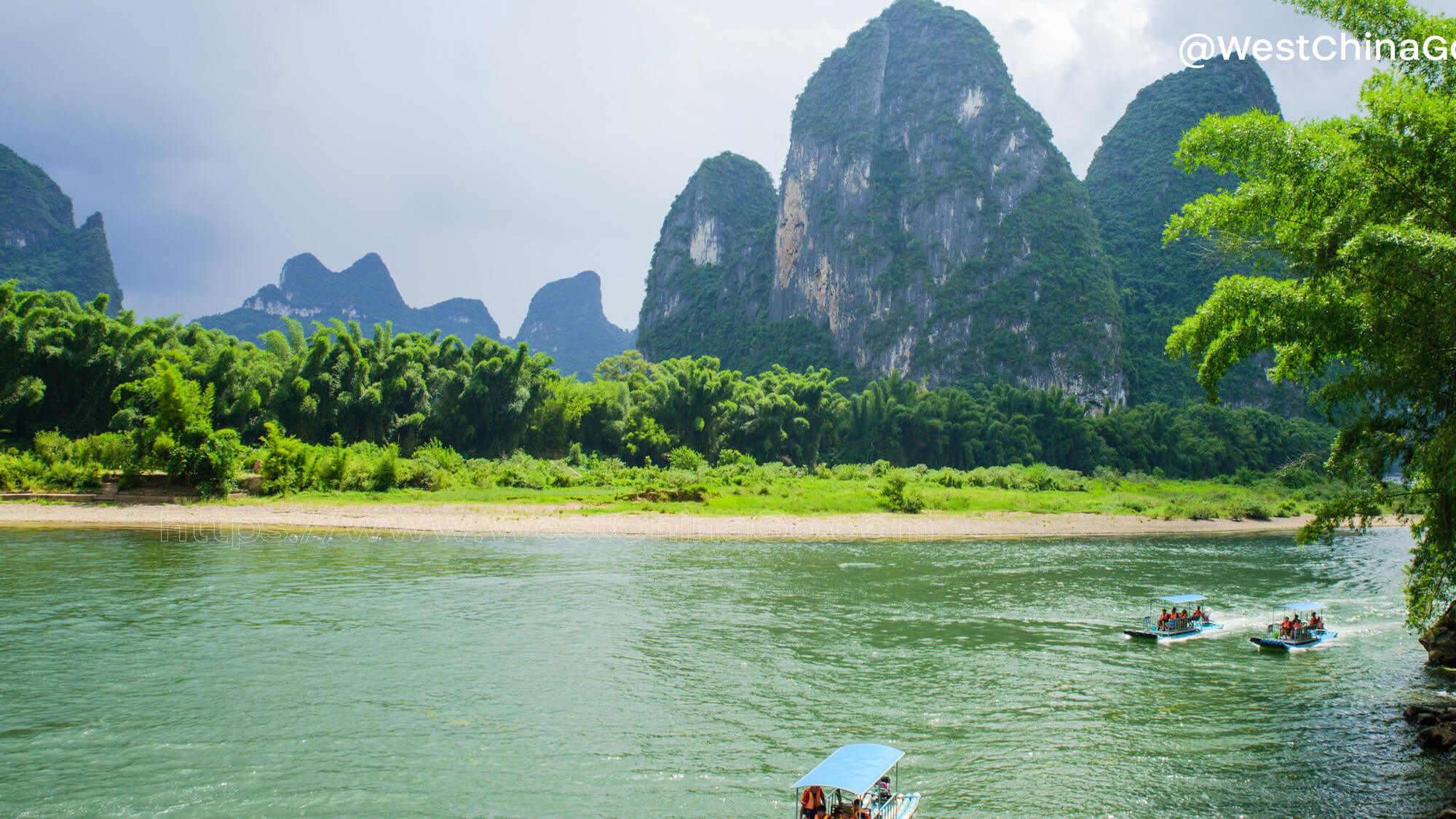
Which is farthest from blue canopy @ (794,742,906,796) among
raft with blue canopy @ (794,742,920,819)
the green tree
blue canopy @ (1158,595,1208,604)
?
blue canopy @ (1158,595,1208,604)

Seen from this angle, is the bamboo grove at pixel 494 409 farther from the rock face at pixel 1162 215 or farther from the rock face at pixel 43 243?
the rock face at pixel 43 243

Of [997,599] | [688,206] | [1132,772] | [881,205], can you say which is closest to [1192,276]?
[881,205]

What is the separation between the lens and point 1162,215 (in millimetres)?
124688

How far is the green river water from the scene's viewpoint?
8984mm

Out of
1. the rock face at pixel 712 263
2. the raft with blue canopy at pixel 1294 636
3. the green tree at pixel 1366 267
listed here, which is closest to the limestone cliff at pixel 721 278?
the rock face at pixel 712 263

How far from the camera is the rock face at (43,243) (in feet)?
332

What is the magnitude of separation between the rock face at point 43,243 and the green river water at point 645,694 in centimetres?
10843

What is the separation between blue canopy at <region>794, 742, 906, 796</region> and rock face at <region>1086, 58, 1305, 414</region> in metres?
112

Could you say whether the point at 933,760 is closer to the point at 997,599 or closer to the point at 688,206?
the point at 997,599

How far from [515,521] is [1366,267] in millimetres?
29379

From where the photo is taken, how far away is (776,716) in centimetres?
1141

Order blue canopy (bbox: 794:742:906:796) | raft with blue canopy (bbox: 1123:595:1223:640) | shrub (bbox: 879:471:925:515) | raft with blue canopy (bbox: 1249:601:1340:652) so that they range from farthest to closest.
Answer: shrub (bbox: 879:471:925:515) → raft with blue canopy (bbox: 1123:595:1223:640) → raft with blue canopy (bbox: 1249:601:1340:652) → blue canopy (bbox: 794:742:906:796)

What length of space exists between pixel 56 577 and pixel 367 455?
18.8m

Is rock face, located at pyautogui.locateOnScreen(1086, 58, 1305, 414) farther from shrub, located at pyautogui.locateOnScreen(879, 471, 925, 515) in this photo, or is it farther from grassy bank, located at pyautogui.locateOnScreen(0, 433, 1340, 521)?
shrub, located at pyautogui.locateOnScreen(879, 471, 925, 515)
